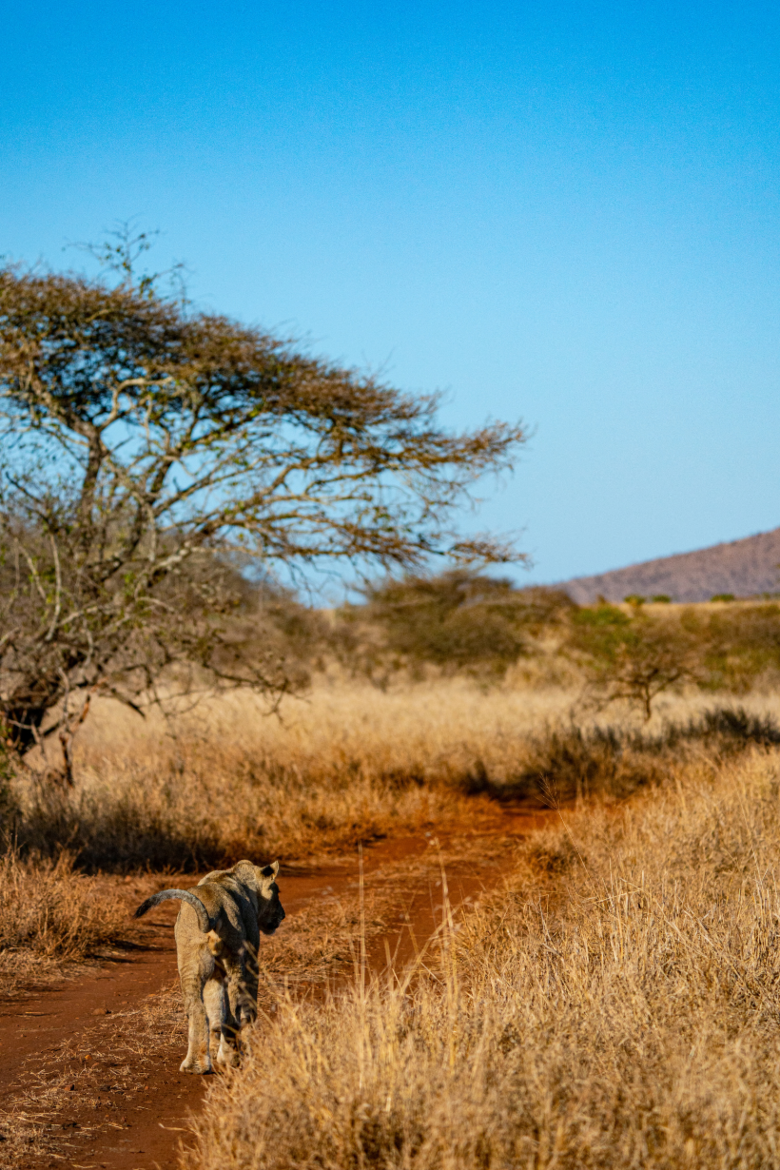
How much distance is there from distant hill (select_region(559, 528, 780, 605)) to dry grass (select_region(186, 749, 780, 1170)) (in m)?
88.1

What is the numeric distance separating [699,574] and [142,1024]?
328ft

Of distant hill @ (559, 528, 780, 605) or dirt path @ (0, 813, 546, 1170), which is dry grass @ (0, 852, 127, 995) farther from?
distant hill @ (559, 528, 780, 605)

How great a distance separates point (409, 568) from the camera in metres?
9.95

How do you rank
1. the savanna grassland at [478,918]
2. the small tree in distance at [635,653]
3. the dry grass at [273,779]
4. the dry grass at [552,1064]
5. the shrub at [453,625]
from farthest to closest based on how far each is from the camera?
the shrub at [453,625], the small tree in distance at [635,653], the dry grass at [273,779], the savanna grassland at [478,918], the dry grass at [552,1064]

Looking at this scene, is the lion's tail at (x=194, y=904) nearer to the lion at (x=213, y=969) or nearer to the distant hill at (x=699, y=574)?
the lion at (x=213, y=969)

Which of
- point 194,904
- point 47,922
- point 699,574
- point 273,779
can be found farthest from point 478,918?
point 699,574

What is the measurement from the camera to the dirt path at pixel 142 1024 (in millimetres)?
3330

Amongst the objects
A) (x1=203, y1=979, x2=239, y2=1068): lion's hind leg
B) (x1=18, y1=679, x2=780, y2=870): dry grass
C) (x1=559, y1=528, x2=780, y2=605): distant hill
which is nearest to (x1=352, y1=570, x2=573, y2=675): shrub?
(x1=18, y1=679, x2=780, y2=870): dry grass

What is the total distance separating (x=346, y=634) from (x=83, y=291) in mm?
20403

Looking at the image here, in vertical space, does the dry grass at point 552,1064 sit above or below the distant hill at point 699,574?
below

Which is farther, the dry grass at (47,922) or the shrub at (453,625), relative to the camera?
the shrub at (453,625)

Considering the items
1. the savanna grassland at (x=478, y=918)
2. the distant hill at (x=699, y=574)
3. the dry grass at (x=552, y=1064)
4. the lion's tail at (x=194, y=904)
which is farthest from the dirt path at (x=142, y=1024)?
the distant hill at (x=699, y=574)

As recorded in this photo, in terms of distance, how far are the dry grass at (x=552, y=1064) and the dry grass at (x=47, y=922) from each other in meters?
2.05

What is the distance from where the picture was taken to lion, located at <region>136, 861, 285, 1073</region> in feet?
11.8
